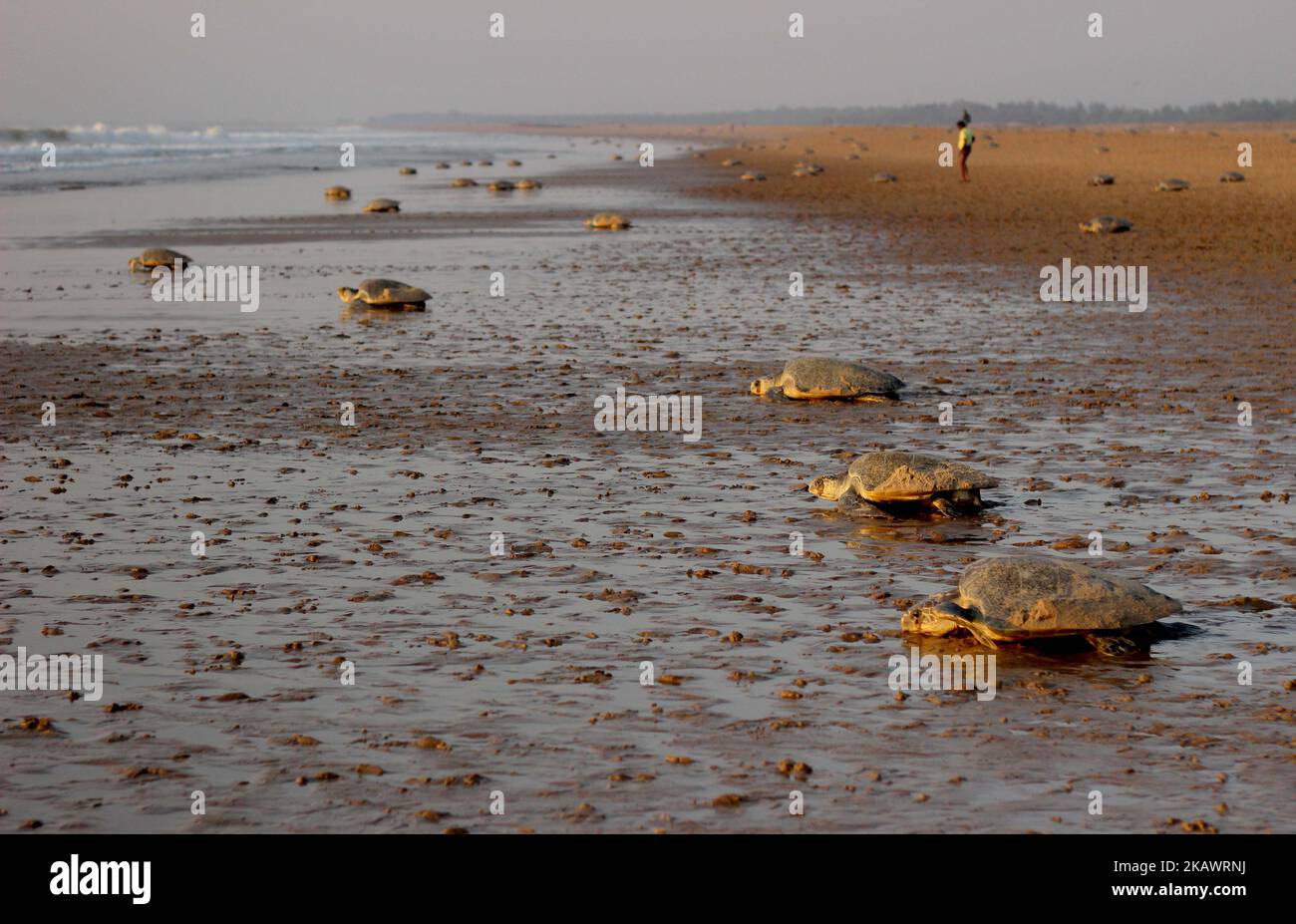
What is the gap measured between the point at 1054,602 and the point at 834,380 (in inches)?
313

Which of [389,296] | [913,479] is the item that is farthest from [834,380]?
[389,296]

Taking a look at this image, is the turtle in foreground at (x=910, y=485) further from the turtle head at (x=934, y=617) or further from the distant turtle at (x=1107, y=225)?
the distant turtle at (x=1107, y=225)

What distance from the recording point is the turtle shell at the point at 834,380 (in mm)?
16469

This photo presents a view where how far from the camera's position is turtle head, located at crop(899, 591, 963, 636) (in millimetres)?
8758

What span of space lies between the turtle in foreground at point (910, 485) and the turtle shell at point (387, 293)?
13671 mm

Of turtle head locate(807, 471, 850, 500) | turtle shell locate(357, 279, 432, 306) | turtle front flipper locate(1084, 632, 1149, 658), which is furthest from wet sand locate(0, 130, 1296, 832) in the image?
turtle shell locate(357, 279, 432, 306)

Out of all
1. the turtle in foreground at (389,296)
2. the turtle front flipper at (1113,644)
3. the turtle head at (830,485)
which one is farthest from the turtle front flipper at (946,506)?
the turtle in foreground at (389,296)

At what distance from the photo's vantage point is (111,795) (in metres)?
6.91

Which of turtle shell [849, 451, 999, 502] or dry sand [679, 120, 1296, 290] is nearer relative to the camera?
turtle shell [849, 451, 999, 502]

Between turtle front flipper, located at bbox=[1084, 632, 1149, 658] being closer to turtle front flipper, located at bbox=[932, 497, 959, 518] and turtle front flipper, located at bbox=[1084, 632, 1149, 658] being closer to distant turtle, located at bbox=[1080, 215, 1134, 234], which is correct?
turtle front flipper, located at bbox=[932, 497, 959, 518]

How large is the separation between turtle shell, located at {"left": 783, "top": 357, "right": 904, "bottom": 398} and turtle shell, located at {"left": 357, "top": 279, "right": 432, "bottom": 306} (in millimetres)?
9451

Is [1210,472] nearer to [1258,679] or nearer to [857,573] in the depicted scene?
[857,573]

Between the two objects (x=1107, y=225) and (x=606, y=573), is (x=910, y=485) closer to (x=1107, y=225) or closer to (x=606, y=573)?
(x=606, y=573)
